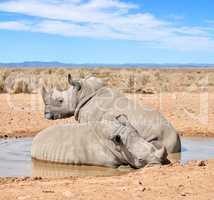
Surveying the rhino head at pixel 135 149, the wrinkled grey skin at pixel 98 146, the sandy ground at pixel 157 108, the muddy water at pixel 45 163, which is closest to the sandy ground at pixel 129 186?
the rhino head at pixel 135 149

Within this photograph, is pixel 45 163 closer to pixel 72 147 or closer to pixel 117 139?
pixel 72 147

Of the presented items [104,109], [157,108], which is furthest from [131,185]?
[157,108]

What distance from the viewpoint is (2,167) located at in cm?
1069

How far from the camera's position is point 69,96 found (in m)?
14.8

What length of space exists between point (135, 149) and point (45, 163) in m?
2.04

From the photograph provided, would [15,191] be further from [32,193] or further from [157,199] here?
[157,199]

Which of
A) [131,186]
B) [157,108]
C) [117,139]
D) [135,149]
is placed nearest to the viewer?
[131,186]

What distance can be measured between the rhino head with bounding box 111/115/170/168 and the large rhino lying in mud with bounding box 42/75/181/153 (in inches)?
21.1

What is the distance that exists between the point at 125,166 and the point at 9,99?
54.6ft

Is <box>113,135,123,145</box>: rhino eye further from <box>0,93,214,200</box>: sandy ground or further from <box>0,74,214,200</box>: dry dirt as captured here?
<box>0,74,214,200</box>: dry dirt

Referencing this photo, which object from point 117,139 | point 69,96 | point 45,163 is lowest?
point 45,163

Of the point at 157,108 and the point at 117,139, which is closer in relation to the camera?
the point at 117,139

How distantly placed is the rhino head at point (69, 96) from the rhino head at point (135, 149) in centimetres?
383

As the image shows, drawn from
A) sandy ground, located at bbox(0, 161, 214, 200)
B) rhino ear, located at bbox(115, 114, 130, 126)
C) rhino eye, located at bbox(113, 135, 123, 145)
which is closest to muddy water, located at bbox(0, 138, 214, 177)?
rhino eye, located at bbox(113, 135, 123, 145)
